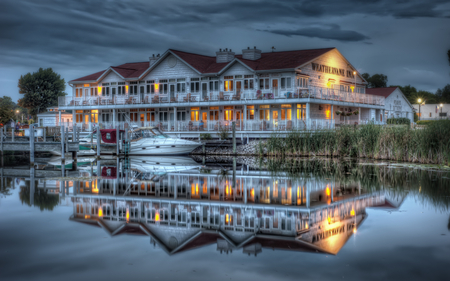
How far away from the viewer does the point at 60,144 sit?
3234 cm

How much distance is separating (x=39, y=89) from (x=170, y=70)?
4890 cm

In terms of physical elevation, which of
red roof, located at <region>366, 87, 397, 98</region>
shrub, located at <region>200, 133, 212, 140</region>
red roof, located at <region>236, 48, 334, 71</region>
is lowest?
shrub, located at <region>200, 133, 212, 140</region>

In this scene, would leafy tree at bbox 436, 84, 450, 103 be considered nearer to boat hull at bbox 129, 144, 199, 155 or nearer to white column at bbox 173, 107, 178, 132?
white column at bbox 173, 107, 178, 132

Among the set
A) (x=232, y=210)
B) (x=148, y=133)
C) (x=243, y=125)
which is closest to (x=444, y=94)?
(x=243, y=125)

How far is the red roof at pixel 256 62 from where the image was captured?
43.0 m

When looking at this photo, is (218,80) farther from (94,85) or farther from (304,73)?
(94,85)

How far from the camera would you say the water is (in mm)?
7836

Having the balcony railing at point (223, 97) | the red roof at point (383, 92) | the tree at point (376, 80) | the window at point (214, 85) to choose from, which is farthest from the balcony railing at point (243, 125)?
the tree at point (376, 80)

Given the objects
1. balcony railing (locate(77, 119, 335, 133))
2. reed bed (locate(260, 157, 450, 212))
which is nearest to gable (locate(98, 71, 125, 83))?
balcony railing (locate(77, 119, 335, 133))

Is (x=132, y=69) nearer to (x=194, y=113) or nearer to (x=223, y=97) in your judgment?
(x=194, y=113)

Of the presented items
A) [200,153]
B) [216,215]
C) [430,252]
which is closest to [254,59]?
[200,153]

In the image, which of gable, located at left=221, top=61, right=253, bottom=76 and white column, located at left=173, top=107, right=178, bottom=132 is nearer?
gable, located at left=221, top=61, right=253, bottom=76

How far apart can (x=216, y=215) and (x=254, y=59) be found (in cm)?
3562

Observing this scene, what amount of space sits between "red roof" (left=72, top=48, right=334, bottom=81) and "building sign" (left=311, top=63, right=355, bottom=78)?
1282 mm
